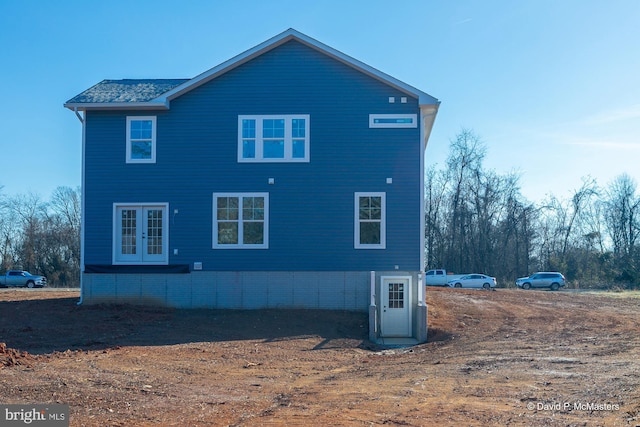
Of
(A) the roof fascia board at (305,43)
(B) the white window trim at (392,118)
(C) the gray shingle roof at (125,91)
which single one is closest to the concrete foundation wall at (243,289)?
(B) the white window trim at (392,118)

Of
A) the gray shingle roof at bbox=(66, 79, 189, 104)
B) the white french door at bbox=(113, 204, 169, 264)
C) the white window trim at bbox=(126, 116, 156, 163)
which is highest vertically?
the gray shingle roof at bbox=(66, 79, 189, 104)

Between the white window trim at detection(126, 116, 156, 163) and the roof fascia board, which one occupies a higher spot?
the roof fascia board

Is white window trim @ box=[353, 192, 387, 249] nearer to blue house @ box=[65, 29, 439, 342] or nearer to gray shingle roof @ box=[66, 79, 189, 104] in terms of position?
blue house @ box=[65, 29, 439, 342]

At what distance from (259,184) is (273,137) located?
1.69m

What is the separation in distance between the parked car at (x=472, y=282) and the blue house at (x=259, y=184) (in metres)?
29.4

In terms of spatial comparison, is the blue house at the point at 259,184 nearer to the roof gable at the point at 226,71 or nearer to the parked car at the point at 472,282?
the roof gable at the point at 226,71

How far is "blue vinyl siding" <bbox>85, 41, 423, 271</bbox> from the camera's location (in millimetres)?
21094

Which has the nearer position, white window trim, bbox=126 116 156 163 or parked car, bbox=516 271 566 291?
white window trim, bbox=126 116 156 163

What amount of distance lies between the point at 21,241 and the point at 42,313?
150 ft

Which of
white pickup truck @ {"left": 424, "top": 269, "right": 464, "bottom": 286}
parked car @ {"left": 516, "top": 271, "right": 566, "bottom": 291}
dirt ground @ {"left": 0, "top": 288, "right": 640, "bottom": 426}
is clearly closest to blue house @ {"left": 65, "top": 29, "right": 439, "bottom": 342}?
dirt ground @ {"left": 0, "top": 288, "right": 640, "bottom": 426}

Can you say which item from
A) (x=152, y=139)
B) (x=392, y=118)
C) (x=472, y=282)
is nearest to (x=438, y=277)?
(x=472, y=282)

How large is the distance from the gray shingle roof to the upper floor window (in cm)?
355

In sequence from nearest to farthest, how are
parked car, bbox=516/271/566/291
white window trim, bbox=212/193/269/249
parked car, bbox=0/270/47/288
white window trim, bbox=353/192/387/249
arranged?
1. white window trim, bbox=353/192/387/249
2. white window trim, bbox=212/193/269/249
3. parked car, bbox=0/270/47/288
4. parked car, bbox=516/271/566/291

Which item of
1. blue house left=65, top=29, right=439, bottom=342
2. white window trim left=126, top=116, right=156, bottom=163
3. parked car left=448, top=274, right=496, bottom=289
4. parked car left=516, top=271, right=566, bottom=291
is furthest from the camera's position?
parked car left=516, top=271, right=566, bottom=291
